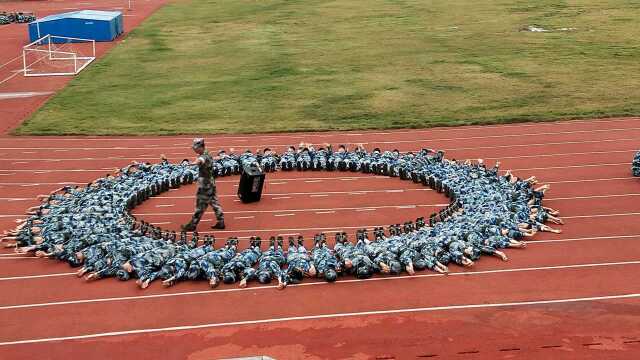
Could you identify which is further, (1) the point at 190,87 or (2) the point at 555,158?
(1) the point at 190,87

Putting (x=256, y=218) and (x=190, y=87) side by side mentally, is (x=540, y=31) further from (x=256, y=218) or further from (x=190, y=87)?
(x=256, y=218)

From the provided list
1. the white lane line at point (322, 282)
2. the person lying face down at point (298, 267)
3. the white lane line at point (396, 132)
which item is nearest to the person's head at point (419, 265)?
the white lane line at point (322, 282)

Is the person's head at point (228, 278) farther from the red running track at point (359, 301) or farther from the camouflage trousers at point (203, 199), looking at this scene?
the camouflage trousers at point (203, 199)

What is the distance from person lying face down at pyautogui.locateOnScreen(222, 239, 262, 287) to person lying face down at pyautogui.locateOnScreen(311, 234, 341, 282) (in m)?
0.99

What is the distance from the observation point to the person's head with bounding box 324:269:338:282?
13.4 m

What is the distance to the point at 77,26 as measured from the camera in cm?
4100

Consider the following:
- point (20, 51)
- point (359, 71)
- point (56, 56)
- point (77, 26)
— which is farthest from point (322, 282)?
point (77, 26)

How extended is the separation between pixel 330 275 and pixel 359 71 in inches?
798

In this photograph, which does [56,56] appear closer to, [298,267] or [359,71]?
[359,71]

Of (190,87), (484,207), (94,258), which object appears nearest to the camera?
(94,258)

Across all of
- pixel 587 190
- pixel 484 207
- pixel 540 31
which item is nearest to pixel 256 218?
pixel 484 207

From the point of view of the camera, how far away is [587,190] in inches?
715

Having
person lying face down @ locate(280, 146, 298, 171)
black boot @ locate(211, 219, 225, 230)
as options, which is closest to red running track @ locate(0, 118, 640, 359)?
black boot @ locate(211, 219, 225, 230)

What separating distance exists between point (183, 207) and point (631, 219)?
922 cm
